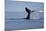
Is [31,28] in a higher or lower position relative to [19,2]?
lower

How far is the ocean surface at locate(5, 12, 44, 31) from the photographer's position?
1.27 metres

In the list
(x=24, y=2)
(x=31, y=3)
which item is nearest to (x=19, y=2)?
(x=24, y=2)

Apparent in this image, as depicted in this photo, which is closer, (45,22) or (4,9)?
(4,9)

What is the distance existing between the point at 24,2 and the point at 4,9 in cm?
33

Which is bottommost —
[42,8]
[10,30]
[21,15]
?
[10,30]

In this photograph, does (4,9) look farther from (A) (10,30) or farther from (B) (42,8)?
(B) (42,8)

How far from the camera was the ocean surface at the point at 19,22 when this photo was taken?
1.27m

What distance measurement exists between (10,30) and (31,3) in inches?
20.8

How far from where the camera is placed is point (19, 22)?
4.31ft

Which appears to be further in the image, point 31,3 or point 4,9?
point 31,3

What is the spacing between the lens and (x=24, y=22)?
1329 millimetres

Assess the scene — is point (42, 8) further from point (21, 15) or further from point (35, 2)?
point (21, 15)
